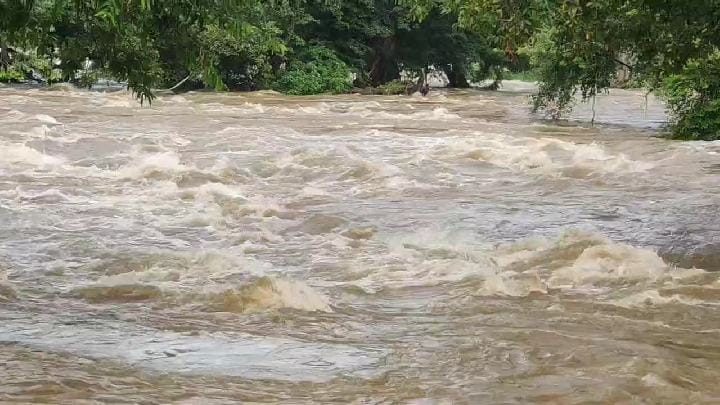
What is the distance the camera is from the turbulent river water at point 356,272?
5199mm

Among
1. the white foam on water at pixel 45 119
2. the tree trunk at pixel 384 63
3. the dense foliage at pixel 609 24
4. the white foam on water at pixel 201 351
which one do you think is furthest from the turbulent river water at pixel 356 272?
the tree trunk at pixel 384 63

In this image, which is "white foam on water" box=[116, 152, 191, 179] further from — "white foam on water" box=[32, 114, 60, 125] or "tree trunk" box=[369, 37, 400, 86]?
"tree trunk" box=[369, 37, 400, 86]

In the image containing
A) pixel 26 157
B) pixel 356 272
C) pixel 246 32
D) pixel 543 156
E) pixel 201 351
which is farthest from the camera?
pixel 543 156

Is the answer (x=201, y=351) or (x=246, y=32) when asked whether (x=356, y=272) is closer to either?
(x=246, y=32)

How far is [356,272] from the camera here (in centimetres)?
823

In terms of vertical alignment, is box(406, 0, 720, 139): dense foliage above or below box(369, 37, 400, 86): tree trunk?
above

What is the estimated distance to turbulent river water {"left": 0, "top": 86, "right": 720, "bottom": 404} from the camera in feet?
17.1

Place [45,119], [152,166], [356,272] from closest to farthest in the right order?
1. [356,272]
2. [152,166]
3. [45,119]

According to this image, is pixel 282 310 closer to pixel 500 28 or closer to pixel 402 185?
pixel 500 28

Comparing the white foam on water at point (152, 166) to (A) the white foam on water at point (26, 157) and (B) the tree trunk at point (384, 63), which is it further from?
(B) the tree trunk at point (384, 63)

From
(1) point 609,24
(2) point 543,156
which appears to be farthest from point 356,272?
(2) point 543,156

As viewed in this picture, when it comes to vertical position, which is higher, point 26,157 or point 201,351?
point 201,351

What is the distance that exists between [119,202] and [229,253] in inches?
137

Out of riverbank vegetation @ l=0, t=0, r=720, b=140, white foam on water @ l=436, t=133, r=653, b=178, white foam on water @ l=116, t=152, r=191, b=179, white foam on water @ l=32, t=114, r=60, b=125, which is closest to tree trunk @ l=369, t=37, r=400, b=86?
white foam on water @ l=32, t=114, r=60, b=125
